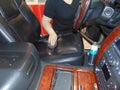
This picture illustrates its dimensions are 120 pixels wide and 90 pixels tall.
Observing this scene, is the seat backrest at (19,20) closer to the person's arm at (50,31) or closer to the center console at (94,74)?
the person's arm at (50,31)

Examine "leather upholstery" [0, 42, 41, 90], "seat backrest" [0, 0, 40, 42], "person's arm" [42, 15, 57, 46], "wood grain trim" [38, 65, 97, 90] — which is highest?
"leather upholstery" [0, 42, 41, 90]

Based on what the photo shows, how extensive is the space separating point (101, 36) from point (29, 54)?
92 centimetres

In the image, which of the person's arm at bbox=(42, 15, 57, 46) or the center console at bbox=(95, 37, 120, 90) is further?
the person's arm at bbox=(42, 15, 57, 46)

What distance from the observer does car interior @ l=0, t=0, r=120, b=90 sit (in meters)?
0.78

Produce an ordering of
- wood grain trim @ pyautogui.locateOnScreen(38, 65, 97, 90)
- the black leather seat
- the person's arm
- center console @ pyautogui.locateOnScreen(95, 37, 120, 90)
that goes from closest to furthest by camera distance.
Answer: center console @ pyautogui.locateOnScreen(95, 37, 120, 90)
wood grain trim @ pyautogui.locateOnScreen(38, 65, 97, 90)
the black leather seat
the person's arm

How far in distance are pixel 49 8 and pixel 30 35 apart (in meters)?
0.28

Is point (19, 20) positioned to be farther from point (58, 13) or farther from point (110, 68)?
point (110, 68)

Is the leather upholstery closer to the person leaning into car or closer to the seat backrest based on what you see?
the seat backrest

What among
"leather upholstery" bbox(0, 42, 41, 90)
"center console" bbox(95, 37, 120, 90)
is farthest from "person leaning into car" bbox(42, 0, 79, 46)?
"center console" bbox(95, 37, 120, 90)

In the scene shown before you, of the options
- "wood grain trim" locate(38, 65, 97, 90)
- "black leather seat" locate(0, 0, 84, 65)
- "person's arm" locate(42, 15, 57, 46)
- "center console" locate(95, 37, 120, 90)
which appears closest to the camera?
"center console" locate(95, 37, 120, 90)

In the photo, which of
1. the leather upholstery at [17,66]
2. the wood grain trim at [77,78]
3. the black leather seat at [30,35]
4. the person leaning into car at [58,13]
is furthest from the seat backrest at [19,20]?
the wood grain trim at [77,78]

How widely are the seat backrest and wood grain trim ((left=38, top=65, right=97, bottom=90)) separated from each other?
382 mm

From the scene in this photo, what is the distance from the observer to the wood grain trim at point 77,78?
86cm

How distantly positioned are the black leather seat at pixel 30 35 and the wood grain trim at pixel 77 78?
0.84 feet
